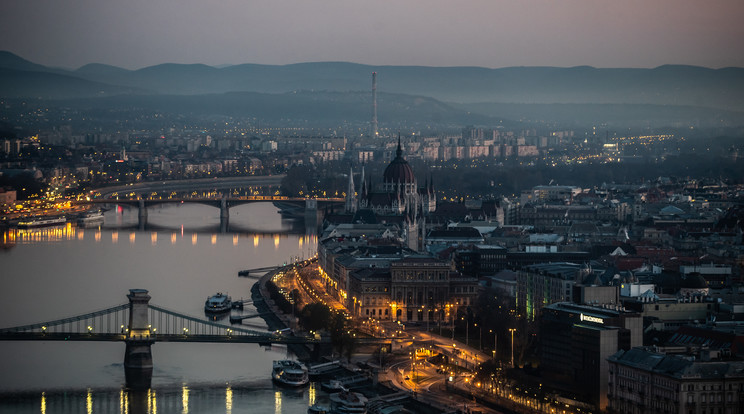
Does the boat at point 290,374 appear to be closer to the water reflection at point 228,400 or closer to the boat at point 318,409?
the water reflection at point 228,400

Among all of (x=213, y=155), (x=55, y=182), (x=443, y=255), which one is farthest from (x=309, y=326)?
(x=213, y=155)

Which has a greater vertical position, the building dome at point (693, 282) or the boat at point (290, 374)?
the building dome at point (693, 282)

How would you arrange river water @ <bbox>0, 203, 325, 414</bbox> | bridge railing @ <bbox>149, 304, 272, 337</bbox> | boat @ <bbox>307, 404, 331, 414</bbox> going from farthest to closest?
bridge railing @ <bbox>149, 304, 272, 337</bbox>, river water @ <bbox>0, 203, 325, 414</bbox>, boat @ <bbox>307, 404, 331, 414</bbox>

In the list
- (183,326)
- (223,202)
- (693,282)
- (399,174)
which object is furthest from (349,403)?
(223,202)

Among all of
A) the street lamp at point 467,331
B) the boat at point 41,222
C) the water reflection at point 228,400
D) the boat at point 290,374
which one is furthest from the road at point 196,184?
the water reflection at point 228,400

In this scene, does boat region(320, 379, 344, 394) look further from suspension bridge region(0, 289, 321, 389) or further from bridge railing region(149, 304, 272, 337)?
bridge railing region(149, 304, 272, 337)

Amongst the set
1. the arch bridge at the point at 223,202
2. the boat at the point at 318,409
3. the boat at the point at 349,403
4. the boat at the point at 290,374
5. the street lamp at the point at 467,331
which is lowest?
the boat at the point at 318,409

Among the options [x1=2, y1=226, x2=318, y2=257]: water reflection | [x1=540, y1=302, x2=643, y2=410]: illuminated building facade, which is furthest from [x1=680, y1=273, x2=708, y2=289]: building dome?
[x1=2, y1=226, x2=318, y2=257]: water reflection
